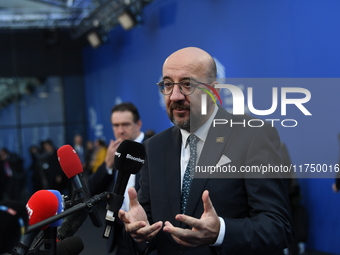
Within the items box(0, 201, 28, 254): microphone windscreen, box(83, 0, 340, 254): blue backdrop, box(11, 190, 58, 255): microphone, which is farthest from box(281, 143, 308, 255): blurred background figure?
box(0, 201, 28, 254): microphone windscreen

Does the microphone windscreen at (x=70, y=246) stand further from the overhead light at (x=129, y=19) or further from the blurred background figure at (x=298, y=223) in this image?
the overhead light at (x=129, y=19)

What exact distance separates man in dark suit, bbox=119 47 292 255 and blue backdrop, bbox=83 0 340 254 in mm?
194

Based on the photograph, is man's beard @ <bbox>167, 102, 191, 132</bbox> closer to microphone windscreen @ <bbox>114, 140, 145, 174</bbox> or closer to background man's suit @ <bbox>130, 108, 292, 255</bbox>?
background man's suit @ <bbox>130, 108, 292, 255</bbox>

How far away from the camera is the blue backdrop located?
7.98 ft

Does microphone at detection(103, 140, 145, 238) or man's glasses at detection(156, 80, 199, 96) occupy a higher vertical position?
man's glasses at detection(156, 80, 199, 96)

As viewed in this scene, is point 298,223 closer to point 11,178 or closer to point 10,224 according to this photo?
point 10,224

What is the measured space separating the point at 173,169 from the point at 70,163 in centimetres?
44

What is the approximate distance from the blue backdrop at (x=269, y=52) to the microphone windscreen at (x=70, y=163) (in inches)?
28.8

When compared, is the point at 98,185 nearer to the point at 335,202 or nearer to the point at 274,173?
the point at 274,173

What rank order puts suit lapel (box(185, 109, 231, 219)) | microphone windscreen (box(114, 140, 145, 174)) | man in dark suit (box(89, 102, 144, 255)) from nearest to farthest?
1. microphone windscreen (box(114, 140, 145, 174))
2. suit lapel (box(185, 109, 231, 219))
3. man in dark suit (box(89, 102, 144, 255))

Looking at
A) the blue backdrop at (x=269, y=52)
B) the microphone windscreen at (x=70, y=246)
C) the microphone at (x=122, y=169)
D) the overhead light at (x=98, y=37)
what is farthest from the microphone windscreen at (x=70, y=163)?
the overhead light at (x=98, y=37)

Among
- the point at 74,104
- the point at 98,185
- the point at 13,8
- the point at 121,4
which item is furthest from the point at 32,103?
the point at 98,185

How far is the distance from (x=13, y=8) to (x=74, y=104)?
3.76 meters

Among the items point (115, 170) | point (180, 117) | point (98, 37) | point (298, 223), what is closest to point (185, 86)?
point (180, 117)
